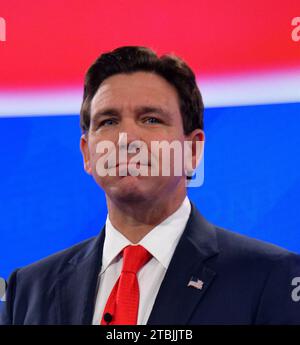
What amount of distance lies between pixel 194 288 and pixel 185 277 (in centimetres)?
5

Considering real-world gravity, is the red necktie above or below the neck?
below

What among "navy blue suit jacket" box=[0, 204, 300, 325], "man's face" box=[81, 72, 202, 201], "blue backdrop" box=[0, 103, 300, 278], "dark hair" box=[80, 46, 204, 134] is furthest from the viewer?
"blue backdrop" box=[0, 103, 300, 278]

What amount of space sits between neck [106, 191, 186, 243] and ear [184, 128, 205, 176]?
0.12m

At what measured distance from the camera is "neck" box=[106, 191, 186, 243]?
6.94 ft

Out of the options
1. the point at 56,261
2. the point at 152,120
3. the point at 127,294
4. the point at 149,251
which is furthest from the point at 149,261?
the point at 152,120

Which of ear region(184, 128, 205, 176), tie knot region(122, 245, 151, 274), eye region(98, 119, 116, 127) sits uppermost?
eye region(98, 119, 116, 127)

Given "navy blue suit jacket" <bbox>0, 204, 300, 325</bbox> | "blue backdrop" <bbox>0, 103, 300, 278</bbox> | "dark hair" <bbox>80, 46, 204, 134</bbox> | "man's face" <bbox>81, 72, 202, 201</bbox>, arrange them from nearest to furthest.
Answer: "navy blue suit jacket" <bbox>0, 204, 300, 325</bbox>
"man's face" <bbox>81, 72, 202, 201</bbox>
"dark hair" <bbox>80, 46, 204, 134</bbox>
"blue backdrop" <bbox>0, 103, 300, 278</bbox>

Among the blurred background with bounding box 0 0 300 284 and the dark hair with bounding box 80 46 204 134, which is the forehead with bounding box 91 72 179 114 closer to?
the dark hair with bounding box 80 46 204 134

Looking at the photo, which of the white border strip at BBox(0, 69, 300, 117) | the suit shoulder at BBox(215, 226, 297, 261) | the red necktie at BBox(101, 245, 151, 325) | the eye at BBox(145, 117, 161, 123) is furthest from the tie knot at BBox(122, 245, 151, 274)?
the white border strip at BBox(0, 69, 300, 117)

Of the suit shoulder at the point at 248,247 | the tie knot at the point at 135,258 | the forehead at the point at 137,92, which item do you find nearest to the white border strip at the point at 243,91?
the forehead at the point at 137,92

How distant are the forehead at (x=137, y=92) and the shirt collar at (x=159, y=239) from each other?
37cm
